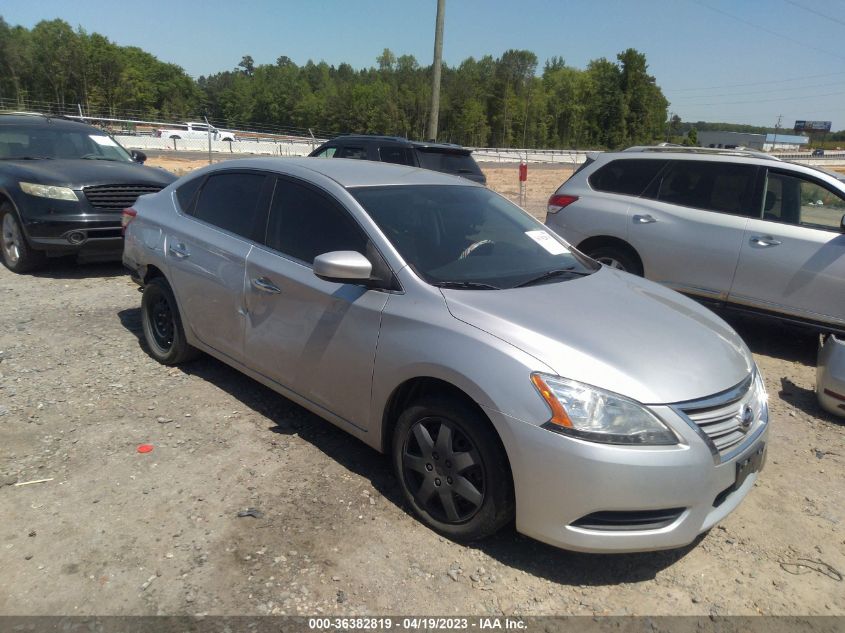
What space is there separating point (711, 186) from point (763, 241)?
804 millimetres

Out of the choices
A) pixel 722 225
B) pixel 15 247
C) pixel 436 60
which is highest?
pixel 436 60

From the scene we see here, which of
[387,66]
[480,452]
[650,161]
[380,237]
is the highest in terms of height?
[387,66]

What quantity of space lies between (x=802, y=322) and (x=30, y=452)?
241 inches

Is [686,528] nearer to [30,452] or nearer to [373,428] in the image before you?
[373,428]

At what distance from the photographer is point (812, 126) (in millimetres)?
132750

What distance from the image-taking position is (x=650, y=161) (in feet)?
22.3

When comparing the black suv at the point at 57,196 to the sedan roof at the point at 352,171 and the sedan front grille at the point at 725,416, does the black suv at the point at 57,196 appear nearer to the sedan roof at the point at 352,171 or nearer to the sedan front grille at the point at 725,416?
the sedan roof at the point at 352,171

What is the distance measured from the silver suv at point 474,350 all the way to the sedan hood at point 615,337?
0.04 feet

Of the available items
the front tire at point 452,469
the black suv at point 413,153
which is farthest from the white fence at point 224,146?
the front tire at point 452,469

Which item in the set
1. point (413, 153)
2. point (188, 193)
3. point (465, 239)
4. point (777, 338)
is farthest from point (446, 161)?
point (465, 239)

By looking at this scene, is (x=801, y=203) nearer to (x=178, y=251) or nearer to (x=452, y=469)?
(x=452, y=469)

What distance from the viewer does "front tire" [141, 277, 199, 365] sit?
15.2ft

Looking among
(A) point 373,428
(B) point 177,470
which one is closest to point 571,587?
(A) point 373,428

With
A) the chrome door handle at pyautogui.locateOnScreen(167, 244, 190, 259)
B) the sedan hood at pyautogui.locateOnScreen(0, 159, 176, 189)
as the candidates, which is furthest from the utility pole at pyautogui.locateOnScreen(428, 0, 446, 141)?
the chrome door handle at pyautogui.locateOnScreen(167, 244, 190, 259)
